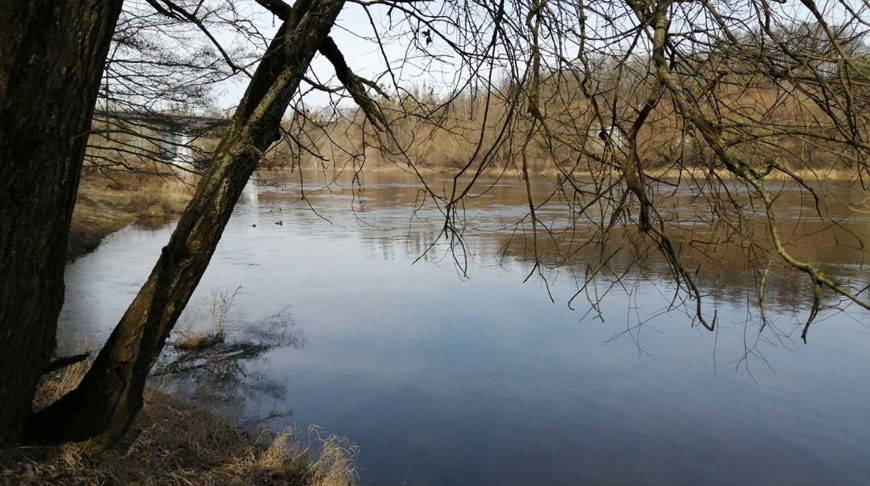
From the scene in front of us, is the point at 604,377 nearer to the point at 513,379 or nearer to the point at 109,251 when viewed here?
the point at 513,379

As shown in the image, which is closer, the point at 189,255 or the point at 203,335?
the point at 189,255

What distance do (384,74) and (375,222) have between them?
55.1 feet

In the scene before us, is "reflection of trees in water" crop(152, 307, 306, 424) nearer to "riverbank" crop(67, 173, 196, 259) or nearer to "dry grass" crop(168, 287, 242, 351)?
"dry grass" crop(168, 287, 242, 351)

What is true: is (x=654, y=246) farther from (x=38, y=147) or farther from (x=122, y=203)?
(x=122, y=203)

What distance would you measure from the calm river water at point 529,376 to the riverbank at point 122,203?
276 inches

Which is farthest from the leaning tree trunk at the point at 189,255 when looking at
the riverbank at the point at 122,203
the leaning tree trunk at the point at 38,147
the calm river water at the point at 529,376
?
the riverbank at the point at 122,203

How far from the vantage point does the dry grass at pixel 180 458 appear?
3.50 m

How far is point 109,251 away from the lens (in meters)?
17.6

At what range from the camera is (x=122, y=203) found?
86.9ft

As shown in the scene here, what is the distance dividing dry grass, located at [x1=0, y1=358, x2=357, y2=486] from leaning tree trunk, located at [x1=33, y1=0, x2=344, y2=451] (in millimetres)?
426

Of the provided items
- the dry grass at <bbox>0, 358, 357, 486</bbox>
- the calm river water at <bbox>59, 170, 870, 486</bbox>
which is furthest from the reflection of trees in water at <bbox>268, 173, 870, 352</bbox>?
the dry grass at <bbox>0, 358, 357, 486</bbox>

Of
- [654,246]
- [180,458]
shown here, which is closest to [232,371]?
[180,458]

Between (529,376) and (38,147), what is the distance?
689 centimetres

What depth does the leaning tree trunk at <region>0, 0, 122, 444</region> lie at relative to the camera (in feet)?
7.93
